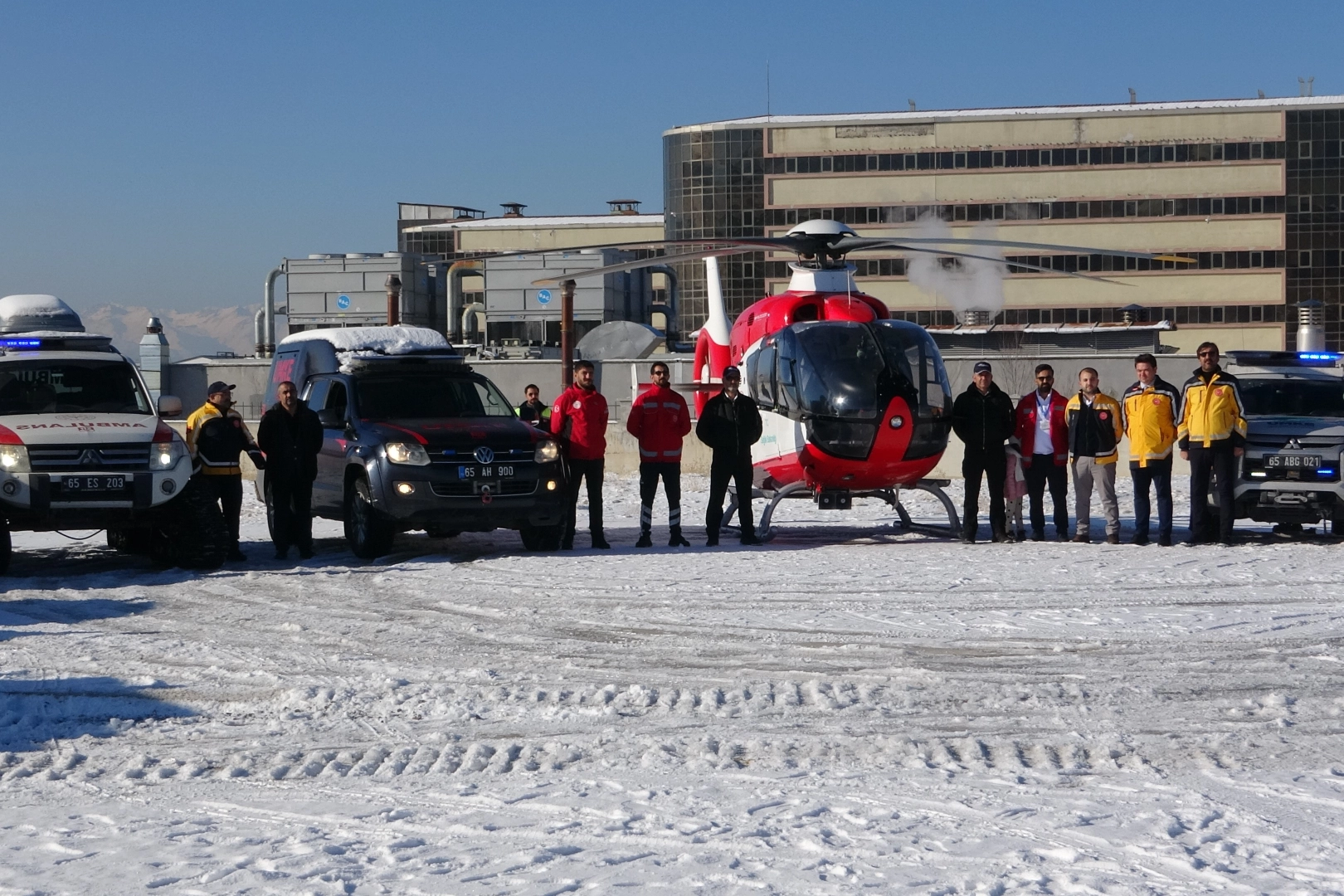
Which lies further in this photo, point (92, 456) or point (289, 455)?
point (289, 455)

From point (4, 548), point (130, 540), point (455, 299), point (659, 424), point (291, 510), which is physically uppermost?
point (455, 299)

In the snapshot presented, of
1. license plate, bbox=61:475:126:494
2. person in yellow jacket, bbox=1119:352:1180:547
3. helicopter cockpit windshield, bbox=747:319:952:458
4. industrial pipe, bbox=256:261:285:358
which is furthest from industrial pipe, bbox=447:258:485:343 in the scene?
license plate, bbox=61:475:126:494

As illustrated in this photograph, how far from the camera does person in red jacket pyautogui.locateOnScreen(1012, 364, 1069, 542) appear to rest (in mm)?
14656

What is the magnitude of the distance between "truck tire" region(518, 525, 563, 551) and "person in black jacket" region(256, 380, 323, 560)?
82.0 inches

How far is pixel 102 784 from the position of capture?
6.21 metres

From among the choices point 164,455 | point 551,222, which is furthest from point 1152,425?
point 551,222

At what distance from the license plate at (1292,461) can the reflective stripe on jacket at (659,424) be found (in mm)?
5629

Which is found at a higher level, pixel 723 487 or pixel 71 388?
pixel 71 388

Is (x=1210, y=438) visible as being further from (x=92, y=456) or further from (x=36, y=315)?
(x=36, y=315)

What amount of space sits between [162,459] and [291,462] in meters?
1.31

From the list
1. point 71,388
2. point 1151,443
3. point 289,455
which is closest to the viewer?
point 71,388

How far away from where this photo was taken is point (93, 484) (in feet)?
41.6

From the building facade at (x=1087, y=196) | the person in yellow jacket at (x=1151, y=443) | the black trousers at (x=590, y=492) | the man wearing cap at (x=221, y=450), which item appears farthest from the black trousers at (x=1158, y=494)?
the building facade at (x=1087, y=196)

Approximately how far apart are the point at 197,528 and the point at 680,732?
24.9ft
